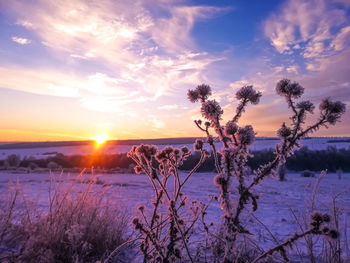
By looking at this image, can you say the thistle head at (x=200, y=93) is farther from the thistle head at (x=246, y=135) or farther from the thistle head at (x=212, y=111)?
the thistle head at (x=246, y=135)

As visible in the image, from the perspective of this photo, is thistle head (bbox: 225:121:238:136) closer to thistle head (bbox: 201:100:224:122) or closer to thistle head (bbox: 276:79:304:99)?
thistle head (bbox: 201:100:224:122)

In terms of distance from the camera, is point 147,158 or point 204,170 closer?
point 147,158

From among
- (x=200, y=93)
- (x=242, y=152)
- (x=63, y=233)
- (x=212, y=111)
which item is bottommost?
(x=63, y=233)

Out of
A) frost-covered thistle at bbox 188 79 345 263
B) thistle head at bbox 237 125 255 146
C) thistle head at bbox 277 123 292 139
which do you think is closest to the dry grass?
frost-covered thistle at bbox 188 79 345 263

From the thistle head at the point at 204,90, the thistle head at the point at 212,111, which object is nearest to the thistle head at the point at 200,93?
the thistle head at the point at 204,90

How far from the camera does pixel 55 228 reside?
9.73 feet

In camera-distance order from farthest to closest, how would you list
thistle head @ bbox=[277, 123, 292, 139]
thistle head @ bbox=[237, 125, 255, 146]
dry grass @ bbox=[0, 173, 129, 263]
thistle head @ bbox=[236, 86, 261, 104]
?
1. dry grass @ bbox=[0, 173, 129, 263]
2. thistle head @ bbox=[236, 86, 261, 104]
3. thistle head @ bbox=[277, 123, 292, 139]
4. thistle head @ bbox=[237, 125, 255, 146]

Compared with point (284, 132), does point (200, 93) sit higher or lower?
higher

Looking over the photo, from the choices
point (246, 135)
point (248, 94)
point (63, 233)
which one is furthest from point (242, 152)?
point (63, 233)

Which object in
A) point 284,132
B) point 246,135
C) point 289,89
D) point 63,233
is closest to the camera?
point 246,135

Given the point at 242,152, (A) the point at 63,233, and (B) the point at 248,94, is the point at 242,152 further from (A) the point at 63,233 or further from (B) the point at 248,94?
(A) the point at 63,233

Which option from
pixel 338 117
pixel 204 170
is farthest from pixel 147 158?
pixel 204 170

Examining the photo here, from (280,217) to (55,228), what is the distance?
14.4 ft

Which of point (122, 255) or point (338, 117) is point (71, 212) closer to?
point (122, 255)
